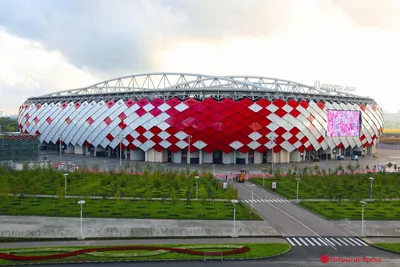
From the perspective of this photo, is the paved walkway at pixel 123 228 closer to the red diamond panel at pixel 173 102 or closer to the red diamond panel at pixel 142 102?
the red diamond panel at pixel 173 102

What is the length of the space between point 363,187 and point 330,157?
38.4 meters

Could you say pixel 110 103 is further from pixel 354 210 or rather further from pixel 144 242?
pixel 144 242

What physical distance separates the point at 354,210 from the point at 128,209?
22489 millimetres

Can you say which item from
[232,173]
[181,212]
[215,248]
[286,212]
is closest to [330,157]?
[232,173]

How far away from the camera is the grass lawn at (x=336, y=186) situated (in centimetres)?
4397

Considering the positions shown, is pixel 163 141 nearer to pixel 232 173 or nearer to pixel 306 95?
pixel 232 173

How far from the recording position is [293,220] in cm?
3306

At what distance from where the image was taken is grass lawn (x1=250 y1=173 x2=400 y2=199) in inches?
1731

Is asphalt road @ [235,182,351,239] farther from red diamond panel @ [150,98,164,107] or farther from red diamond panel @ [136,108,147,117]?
red diamond panel @ [136,108,147,117]

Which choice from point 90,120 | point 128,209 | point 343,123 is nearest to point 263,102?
point 343,123

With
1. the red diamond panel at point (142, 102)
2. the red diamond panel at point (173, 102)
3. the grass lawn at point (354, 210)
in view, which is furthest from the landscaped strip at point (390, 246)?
the red diamond panel at point (142, 102)

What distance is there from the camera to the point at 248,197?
4272 cm

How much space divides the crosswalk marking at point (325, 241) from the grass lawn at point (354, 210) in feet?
19.3

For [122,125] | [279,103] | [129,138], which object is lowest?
[129,138]
